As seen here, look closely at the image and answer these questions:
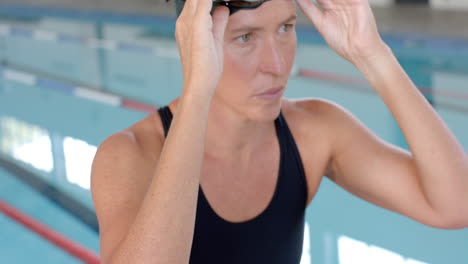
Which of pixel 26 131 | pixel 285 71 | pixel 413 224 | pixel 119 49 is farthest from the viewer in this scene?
pixel 119 49

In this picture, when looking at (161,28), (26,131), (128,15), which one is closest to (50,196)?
(26,131)

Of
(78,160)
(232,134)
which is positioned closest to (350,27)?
(232,134)

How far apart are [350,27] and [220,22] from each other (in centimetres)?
32

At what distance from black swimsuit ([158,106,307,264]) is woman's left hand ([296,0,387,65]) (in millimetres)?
317

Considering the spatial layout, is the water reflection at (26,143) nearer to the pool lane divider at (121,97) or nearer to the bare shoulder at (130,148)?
the pool lane divider at (121,97)

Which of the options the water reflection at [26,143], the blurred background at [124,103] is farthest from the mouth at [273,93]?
the water reflection at [26,143]

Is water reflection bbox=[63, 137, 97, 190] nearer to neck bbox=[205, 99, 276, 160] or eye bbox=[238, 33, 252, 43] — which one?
neck bbox=[205, 99, 276, 160]

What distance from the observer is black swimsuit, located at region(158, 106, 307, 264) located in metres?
1.52

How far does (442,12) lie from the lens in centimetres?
955

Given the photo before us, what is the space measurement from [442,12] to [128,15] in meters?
5.98

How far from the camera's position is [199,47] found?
1.31 m

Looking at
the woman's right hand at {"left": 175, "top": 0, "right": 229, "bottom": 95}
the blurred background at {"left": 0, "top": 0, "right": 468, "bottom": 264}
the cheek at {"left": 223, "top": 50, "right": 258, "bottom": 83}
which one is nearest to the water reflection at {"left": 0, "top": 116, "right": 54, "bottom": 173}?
the blurred background at {"left": 0, "top": 0, "right": 468, "bottom": 264}

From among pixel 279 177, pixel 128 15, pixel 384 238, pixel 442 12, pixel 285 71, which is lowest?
pixel 128 15

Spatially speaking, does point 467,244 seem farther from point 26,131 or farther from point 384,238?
point 26,131
